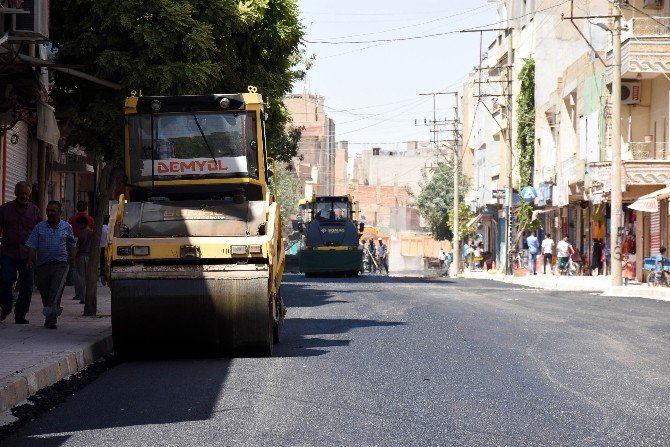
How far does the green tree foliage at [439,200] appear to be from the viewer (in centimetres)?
10081

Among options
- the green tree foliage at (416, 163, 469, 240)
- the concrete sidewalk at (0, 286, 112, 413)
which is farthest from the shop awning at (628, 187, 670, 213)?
the green tree foliage at (416, 163, 469, 240)

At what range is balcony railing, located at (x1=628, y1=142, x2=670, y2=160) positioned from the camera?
41656 millimetres

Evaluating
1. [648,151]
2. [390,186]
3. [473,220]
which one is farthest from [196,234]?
[390,186]

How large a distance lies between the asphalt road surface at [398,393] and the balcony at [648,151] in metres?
24.3

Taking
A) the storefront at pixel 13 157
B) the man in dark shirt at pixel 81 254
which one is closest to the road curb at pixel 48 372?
the man in dark shirt at pixel 81 254

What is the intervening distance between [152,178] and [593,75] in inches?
1413

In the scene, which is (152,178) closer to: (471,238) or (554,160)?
(554,160)

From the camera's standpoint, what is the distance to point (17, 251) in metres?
17.1

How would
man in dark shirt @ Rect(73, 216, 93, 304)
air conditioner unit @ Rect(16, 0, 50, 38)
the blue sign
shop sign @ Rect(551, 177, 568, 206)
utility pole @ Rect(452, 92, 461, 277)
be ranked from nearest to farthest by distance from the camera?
air conditioner unit @ Rect(16, 0, 50, 38)
man in dark shirt @ Rect(73, 216, 93, 304)
shop sign @ Rect(551, 177, 568, 206)
the blue sign
utility pole @ Rect(452, 92, 461, 277)

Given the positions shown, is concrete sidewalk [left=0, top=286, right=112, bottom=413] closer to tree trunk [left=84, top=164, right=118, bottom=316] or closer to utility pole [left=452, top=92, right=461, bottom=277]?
tree trunk [left=84, top=164, right=118, bottom=316]

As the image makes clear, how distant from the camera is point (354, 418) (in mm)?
9188

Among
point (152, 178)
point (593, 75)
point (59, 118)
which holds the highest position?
point (593, 75)

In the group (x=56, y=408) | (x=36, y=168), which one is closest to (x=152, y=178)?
(x=56, y=408)

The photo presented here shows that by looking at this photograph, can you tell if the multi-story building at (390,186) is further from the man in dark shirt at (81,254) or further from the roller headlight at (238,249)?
the roller headlight at (238,249)
